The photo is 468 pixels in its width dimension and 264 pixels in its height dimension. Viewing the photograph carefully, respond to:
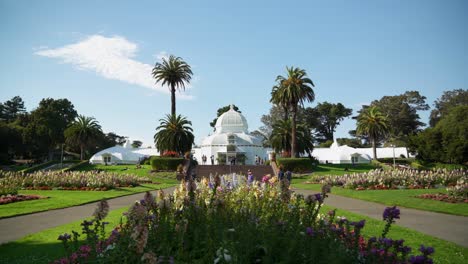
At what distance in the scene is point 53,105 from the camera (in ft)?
236

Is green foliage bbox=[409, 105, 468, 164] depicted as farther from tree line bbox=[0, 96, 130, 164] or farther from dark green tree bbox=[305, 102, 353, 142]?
tree line bbox=[0, 96, 130, 164]

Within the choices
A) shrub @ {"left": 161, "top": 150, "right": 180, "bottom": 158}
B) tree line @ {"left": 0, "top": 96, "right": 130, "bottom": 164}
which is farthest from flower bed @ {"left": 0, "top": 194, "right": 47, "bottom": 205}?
tree line @ {"left": 0, "top": 96, "right": 130, "bottom": 164}

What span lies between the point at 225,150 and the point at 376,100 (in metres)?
45.5

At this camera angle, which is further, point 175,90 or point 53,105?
point 53,105

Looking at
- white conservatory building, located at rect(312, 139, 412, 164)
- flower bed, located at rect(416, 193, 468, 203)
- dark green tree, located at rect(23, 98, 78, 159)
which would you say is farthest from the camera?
dark green tree, located at rect(23, 98, 78, 159)

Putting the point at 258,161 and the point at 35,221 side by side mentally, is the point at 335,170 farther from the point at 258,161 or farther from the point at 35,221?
the point at 35,221

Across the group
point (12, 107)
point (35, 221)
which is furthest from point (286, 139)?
point (12, 107)

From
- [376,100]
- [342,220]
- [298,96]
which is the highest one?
[376,100]

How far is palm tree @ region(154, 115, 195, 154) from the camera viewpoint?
45.5 meters

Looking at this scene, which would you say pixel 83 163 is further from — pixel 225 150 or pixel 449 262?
pixel 449 262

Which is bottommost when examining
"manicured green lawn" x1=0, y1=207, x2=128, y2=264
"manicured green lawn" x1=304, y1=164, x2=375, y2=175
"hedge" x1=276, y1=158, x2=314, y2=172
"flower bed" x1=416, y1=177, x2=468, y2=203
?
"manicured green lawn" x1=0, y1=207, x2=128, y2=264

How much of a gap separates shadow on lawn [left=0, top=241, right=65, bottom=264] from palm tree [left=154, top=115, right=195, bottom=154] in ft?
125

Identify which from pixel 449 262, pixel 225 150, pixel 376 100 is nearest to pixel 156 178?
pixel 225 150

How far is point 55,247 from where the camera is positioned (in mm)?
7152
